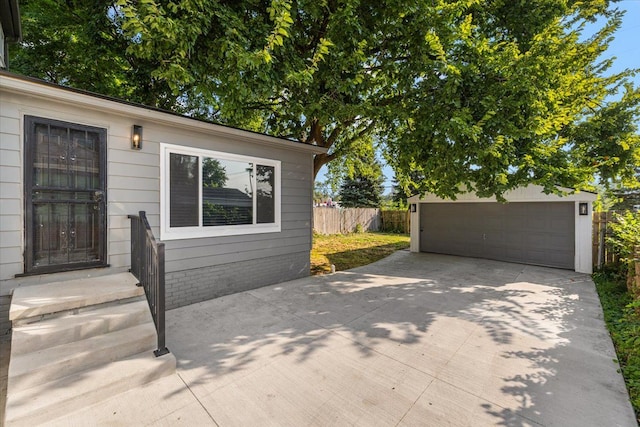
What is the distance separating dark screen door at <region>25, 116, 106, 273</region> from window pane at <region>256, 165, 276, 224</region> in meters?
2.45

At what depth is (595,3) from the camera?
21.1 feet

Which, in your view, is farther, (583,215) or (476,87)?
(583,215)

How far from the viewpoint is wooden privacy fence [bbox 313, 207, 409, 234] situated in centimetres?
1569

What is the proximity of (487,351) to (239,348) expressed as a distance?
282 centimetres

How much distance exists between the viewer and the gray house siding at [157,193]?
10.2ft

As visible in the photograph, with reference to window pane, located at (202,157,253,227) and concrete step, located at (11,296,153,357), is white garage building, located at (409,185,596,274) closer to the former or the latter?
window pane, located at (202,157,253,227)

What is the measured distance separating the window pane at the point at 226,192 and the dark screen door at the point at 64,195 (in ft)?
4.57

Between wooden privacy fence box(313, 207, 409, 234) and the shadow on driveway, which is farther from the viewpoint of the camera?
wooden privacy fence box(313, 207, 409, 234)

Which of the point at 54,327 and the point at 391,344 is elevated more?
the point at 54,327

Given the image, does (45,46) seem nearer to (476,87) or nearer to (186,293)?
(186,293)

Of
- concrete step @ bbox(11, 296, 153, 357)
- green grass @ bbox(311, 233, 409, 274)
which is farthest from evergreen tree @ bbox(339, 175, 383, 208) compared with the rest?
concrete step @ bbox(11, 296, 153, 357)

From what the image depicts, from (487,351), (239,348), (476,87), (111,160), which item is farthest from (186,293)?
(476,87)

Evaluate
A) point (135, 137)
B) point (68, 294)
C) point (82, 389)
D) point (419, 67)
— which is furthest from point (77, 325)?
point (419, 67)

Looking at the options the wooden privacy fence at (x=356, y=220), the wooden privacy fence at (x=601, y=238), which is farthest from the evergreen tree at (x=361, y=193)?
the wooden privacy fence at (x=601, y=238)
